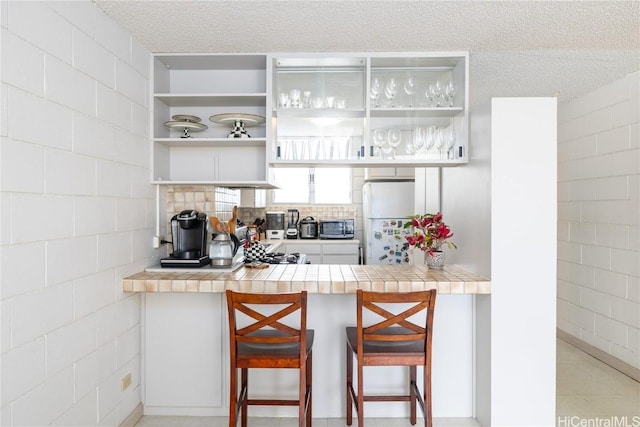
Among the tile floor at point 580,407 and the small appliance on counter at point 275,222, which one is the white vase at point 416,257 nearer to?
the tile floor at point 580,407

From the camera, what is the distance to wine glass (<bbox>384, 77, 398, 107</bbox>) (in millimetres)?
2553

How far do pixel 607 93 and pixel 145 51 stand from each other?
3580 mm

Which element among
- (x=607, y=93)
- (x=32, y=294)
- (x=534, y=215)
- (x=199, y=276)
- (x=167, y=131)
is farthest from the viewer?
(x=607, y=93)

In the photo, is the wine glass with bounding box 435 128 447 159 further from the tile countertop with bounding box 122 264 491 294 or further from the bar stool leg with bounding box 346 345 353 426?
the bar stool leg with bounding box 346 345 353 426

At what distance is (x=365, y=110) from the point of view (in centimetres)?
250

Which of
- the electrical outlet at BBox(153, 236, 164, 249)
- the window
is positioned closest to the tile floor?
the electrical outlet at BBox(153, 236, 164, 249)

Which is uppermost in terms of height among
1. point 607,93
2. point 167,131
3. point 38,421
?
point 607,93

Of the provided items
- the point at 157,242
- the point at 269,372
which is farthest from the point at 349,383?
the point at 157,242

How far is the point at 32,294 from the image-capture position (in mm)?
1465

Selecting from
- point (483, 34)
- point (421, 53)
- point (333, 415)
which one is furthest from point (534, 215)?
point (333, 415)

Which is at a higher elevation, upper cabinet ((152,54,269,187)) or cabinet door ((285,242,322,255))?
upper cabinet ((152,54,269,187))

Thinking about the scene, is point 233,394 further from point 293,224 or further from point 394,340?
point 293,224

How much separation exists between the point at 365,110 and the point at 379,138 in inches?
8.3

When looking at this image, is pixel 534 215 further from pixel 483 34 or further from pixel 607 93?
pixel 607 93
